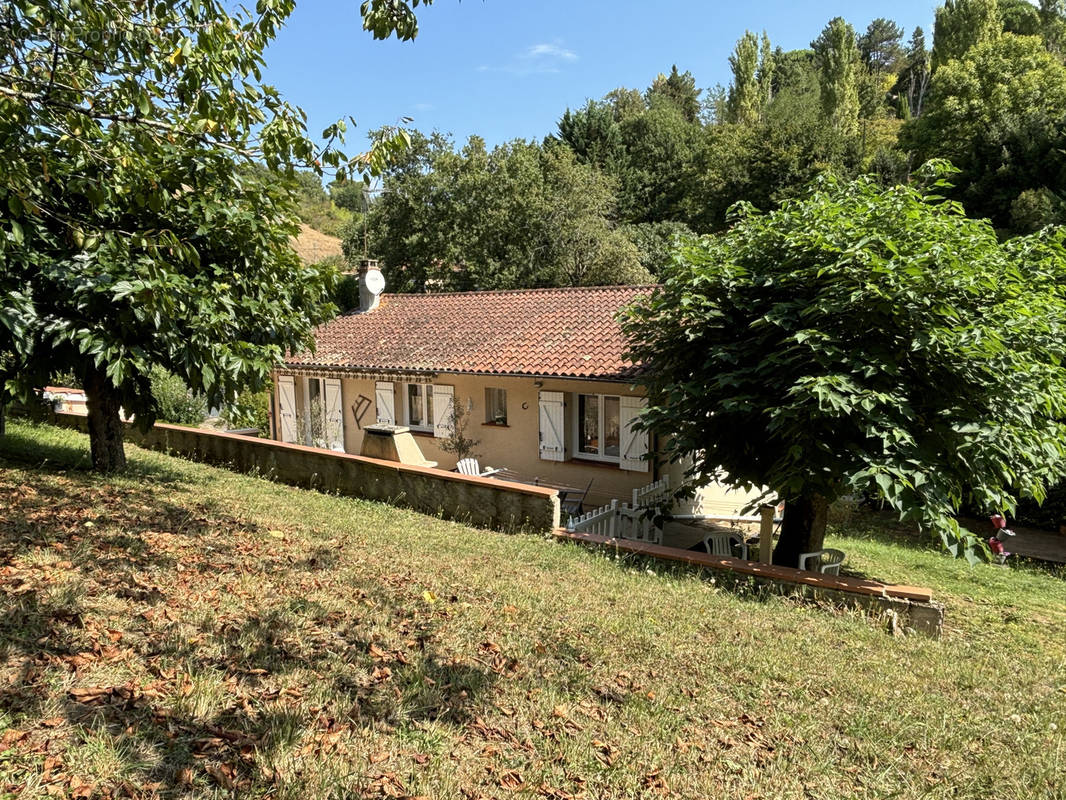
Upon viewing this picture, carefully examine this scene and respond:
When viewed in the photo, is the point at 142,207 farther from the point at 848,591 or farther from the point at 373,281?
the point at 373,281

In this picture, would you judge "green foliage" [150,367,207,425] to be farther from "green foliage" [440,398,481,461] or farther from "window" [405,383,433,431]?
"green foliage" [440,398,481,461]

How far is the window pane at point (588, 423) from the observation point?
13.5 metres

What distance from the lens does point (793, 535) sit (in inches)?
361

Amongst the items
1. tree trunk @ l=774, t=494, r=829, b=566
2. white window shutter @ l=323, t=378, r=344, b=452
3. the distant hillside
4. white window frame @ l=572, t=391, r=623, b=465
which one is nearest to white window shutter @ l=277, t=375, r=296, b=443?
white window shutter @ l=323, t=378, r=344, b=452

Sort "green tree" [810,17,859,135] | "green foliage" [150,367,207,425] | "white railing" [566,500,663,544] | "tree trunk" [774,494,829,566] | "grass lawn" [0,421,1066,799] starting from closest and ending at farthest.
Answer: "grass lawn" [0,421,1066,799]
"tree trunk" [774,494,829,566]
"white railing" [566,500,663,544]
"green foliage" [150,367,207,425]
"green tree" [810,17,859,135]

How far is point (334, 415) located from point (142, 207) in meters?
10.8

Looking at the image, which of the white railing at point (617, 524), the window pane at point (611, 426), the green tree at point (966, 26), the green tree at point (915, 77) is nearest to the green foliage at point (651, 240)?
the green tree at point (966, 26)

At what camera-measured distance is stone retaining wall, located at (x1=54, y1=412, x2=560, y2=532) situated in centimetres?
895

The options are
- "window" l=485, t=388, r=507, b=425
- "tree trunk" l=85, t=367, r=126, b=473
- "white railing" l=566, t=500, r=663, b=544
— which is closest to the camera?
"tree trunk" l=85, t=367, r=126, b=473

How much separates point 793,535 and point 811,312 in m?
3.48

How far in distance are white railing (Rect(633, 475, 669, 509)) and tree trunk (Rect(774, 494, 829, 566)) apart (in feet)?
7.30

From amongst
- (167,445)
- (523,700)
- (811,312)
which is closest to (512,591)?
(523,700)

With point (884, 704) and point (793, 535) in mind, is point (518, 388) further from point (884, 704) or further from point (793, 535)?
point (884, 704)

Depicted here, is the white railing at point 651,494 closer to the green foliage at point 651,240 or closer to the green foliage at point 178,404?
the green foliage at point 178,404
